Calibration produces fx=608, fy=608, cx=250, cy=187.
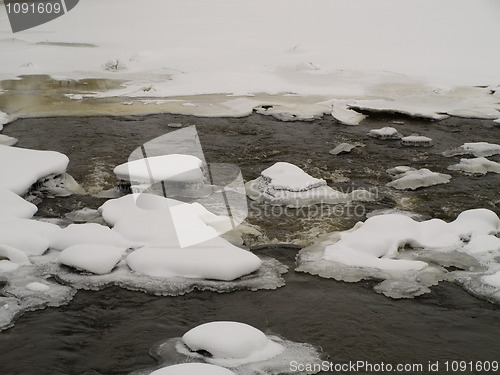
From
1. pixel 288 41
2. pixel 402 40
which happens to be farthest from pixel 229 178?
pixel 402 40

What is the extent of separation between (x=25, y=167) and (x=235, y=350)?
4182mm

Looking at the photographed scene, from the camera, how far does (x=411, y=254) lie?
588 cm

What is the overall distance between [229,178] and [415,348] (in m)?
4.02

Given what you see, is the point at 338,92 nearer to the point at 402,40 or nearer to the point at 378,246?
the point at 402,40

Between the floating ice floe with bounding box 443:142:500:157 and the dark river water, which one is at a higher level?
the dark river water

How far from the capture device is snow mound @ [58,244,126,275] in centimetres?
538

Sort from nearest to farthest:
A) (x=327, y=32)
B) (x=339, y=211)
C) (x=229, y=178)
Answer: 1. (x=339, y=211)
2. (x=229, y=178)
3. (x=327, y=32)

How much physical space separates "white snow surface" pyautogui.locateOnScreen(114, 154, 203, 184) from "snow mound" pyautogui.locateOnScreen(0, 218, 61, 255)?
1312 millimetres

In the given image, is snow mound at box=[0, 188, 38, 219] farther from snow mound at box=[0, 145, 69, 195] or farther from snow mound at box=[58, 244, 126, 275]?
snow mound at box=[58, 244, 126, 275]

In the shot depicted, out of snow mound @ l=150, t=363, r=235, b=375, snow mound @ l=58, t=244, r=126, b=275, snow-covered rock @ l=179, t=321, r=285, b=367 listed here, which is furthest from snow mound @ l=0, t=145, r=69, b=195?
snow mound @ l=150, t=363, r=235, b=375

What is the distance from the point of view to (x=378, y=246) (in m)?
5.83

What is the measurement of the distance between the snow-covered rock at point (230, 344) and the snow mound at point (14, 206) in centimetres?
284

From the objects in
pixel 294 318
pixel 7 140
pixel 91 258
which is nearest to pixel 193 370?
pixel 294 318

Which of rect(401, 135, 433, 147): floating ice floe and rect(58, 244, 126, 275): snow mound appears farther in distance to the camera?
rect(401, 135, 433, 147): floating ice floe
